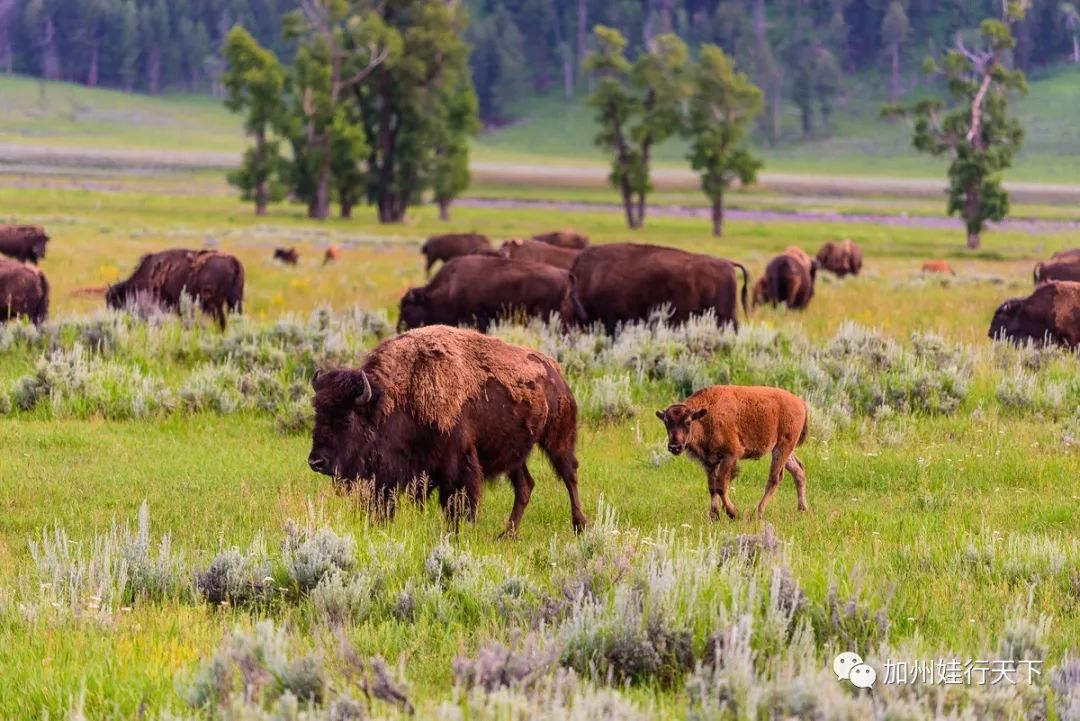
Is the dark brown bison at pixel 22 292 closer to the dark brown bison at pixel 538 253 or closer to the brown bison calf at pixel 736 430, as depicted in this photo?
the dark brown bison at pixel 538 253

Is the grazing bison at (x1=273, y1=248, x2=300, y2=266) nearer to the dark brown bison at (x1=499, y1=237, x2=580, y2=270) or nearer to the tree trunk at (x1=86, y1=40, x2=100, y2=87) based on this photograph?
the dark brown bison at (x1=499, y1=237, x2=580, y2=270)

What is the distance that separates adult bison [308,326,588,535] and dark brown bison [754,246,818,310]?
1778 centimetres

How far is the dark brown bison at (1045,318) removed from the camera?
17.0m

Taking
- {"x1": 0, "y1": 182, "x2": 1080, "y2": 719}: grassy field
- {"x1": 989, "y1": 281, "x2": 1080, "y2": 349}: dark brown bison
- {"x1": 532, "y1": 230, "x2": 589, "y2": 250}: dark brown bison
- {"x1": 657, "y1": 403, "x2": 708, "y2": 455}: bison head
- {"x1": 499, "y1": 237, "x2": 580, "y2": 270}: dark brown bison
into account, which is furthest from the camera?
{"x1": 532, "y1": 230, "x2": 589, "y2": 250}: dark brown bison

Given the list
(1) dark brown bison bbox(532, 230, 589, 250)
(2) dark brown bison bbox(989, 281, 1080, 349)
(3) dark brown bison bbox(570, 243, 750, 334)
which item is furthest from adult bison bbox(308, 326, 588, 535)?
(1) dark brown bison bbox(532, 230, 589, 250)

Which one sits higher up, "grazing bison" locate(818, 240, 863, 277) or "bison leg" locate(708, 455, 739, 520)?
"bison leg" locate(708, 455, 739, 520)

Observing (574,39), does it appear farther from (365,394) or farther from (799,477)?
(365,394)

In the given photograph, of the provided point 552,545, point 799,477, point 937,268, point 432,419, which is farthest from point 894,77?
point 552,545

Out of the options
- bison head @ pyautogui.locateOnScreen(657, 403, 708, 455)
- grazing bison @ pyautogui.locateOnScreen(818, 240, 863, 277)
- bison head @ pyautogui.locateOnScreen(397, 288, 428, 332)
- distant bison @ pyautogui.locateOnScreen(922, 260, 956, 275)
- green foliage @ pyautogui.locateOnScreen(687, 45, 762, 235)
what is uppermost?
Answer: green foliage @ pyautogui.locateOnScreen(687, 45, 762, 235)

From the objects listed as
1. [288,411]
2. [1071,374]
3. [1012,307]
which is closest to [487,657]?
[288,411]

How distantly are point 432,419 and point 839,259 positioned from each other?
31049 millimetres

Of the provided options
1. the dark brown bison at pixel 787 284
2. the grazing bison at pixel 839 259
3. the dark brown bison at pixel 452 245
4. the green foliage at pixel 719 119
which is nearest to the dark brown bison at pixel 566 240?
the dark brown bison at pixel 452 245

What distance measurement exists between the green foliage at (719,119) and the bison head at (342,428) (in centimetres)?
5837

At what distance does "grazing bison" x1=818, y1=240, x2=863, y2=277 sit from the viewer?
124 feet
